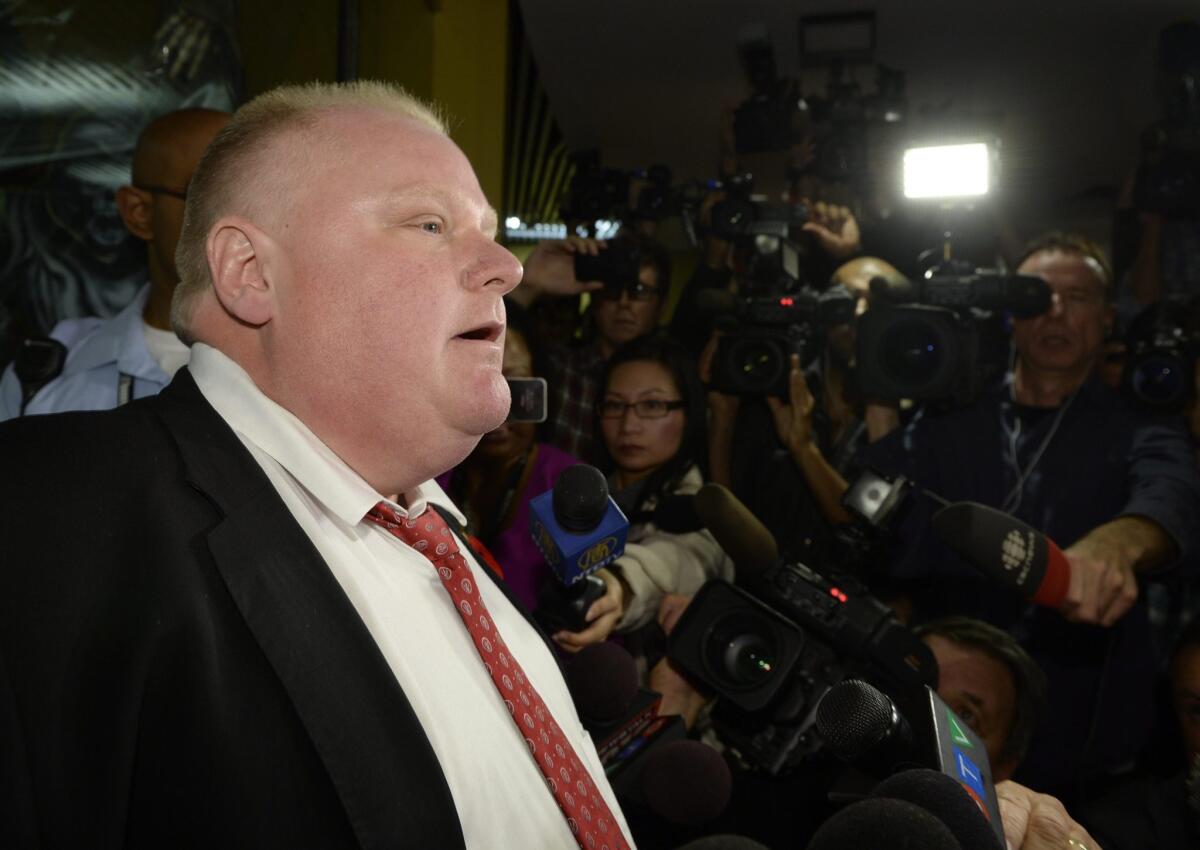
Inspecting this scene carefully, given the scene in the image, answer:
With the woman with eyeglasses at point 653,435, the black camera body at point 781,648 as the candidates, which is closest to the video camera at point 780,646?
the black camera body at point 781,648

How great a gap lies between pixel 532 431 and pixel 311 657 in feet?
5.51

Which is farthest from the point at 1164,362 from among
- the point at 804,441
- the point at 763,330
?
the point at 763,330

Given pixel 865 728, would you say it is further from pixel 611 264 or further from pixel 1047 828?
pixel 611 264

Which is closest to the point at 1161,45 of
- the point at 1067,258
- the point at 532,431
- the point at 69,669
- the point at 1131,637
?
the point at 1067,258

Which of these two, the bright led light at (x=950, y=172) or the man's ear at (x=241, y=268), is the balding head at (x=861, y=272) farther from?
the man's ear at (x=241, y=268)

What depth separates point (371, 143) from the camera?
1027mm

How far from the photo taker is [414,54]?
3357 mm

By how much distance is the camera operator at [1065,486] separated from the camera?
2.16 m

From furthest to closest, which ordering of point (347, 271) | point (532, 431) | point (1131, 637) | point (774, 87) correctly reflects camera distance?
point (774, 87) < point (532, 431) < point (1131, 637) < point (347, 271)

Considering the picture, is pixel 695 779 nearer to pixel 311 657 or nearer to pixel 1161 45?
pixel 311 657

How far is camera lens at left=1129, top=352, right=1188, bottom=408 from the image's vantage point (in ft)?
7.34

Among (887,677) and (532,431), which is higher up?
(532,431)

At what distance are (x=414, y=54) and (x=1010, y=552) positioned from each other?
2767 millimetres

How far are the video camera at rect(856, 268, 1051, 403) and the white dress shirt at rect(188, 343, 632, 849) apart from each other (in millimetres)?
1729
